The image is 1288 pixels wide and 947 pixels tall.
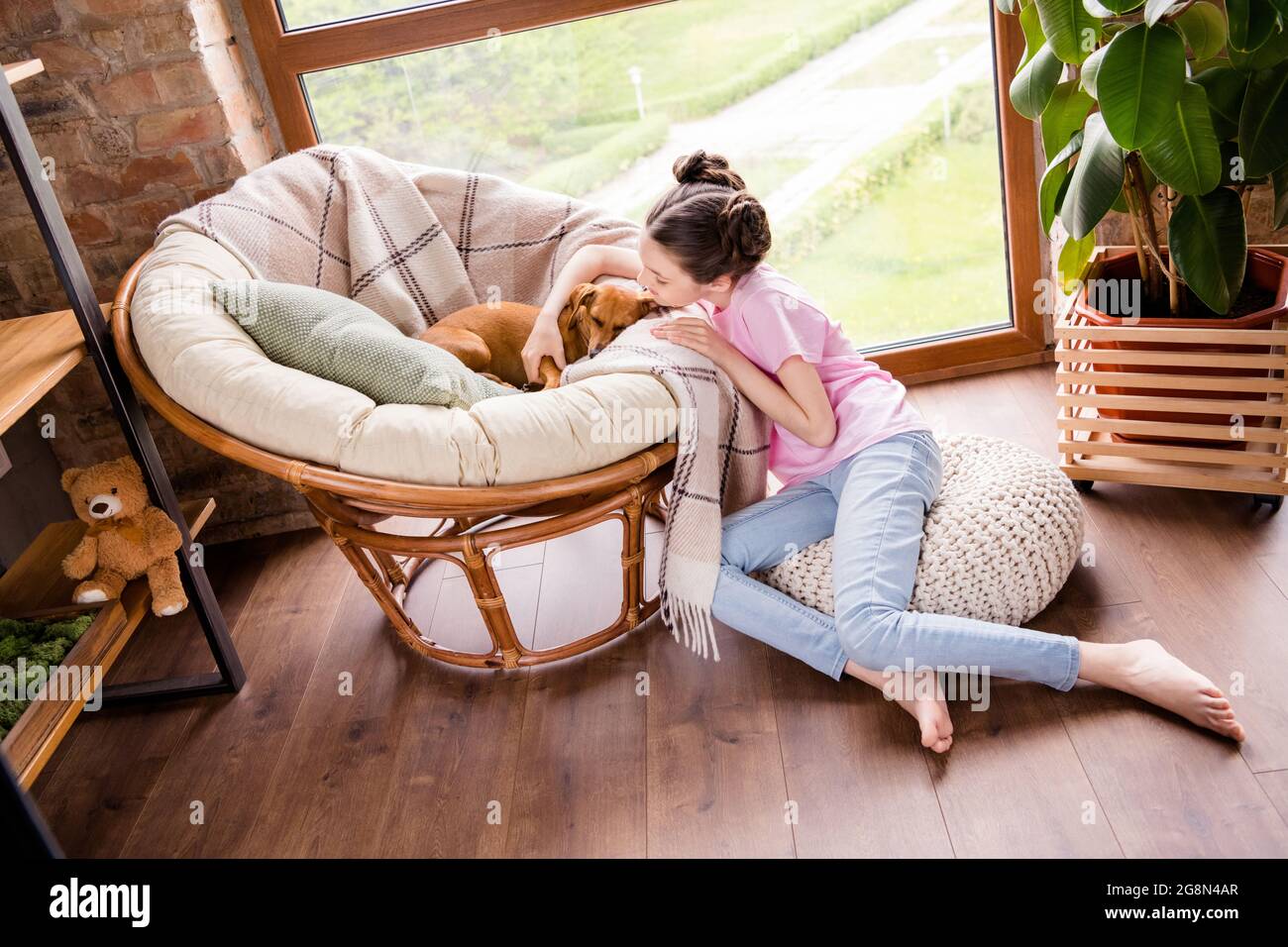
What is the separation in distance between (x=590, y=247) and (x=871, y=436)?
755 mm

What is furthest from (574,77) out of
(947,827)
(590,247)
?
(947,827)

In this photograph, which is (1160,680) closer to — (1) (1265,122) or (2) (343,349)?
(1) (1265,122)

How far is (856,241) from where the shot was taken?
2824 millimetres

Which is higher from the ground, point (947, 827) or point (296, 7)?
point (296, 7)

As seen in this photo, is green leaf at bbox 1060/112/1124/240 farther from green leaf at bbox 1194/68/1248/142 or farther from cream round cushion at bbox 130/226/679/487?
cream round cushion at bbox 130/226/679/487

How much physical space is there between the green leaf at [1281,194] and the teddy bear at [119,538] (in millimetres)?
2138

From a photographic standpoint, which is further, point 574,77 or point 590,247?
point 574,77

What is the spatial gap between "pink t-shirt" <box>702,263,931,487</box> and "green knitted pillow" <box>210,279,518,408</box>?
0.53 m

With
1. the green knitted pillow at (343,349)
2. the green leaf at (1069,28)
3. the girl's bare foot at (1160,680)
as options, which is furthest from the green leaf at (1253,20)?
the green knitted pillow at (343,349)

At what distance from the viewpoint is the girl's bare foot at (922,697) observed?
65.7 inches

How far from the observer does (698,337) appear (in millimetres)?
1902

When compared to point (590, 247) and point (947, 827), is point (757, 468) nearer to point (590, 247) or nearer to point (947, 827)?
point (590, 247)

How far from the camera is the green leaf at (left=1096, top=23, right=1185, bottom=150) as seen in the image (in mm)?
1733

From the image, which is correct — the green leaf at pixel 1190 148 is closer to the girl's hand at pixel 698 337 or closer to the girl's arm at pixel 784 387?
the girl's arm at pixel 784 387
